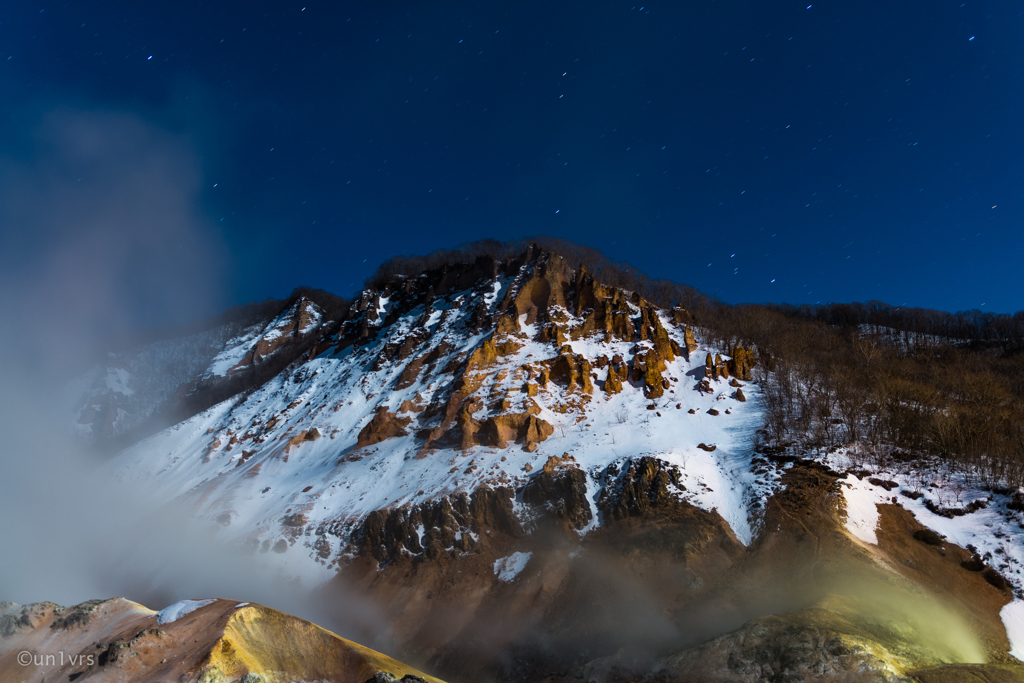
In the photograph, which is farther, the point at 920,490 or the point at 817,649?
the point at 920,490

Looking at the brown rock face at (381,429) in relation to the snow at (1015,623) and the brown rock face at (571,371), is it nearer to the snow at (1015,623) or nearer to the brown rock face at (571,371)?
the brown rock face at (571,371)

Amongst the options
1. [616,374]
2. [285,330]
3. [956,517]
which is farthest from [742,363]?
[285,330]

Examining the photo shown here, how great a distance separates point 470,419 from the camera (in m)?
40.2

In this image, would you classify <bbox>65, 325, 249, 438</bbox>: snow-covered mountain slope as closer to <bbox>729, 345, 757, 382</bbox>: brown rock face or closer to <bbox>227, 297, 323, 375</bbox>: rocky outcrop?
<bbox>227, 297, 323, 375</bbox>: rocky outcrop

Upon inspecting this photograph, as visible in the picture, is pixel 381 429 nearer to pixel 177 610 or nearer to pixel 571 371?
pixel 571 371

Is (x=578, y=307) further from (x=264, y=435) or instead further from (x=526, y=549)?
(x=264, y=435)

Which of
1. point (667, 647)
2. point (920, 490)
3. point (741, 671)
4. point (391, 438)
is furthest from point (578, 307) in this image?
point (741, 671)

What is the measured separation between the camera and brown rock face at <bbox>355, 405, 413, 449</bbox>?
4438 centimetres

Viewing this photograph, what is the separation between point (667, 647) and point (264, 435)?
166 feet

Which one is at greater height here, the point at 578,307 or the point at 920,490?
the point at 578,307

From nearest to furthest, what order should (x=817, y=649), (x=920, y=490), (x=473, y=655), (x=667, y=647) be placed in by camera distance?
(x=817, y=649) < (x=667, y=647) < (x=473, y=655) < (x=920, y=490)

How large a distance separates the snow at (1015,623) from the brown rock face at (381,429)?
40.2 m

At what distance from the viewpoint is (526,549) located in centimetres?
3016

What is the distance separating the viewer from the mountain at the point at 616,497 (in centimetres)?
1925
